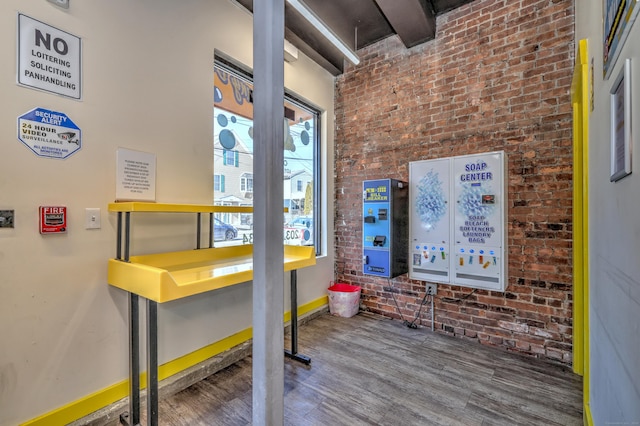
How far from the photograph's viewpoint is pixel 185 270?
208cm

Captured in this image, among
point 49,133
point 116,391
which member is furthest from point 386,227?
point 49,133

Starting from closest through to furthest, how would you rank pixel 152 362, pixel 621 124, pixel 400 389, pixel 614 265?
1. pixel 621 124
2. pixel 614 265
3. pixel 152 362
4. pixel 400 389

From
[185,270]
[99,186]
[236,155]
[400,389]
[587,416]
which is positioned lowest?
[400,389]

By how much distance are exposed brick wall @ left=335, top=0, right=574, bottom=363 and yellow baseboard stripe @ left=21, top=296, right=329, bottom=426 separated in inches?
79.5

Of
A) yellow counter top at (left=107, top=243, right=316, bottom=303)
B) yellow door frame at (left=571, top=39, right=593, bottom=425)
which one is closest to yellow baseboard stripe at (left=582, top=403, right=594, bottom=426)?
yellow door frame at (left=571, top=39, right=593, bottom=425)

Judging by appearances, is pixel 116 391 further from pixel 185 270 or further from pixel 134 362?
pixel 185 270

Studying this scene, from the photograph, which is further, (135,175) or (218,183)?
(218,183)

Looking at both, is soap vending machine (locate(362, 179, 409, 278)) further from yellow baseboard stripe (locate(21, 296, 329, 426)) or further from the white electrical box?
yellow baseboard stripe (locate(21, 296, 329, 426))

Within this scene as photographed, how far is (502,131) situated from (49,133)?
12.4ft

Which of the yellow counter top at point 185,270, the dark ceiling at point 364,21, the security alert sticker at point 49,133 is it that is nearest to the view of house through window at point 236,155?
the yellow counter top at point 185,270

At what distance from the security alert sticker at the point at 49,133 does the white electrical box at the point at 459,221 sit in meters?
3.07

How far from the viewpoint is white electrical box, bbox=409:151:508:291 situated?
2.78m

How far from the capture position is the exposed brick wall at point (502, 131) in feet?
8.74

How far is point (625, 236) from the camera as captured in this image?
1.01 m
